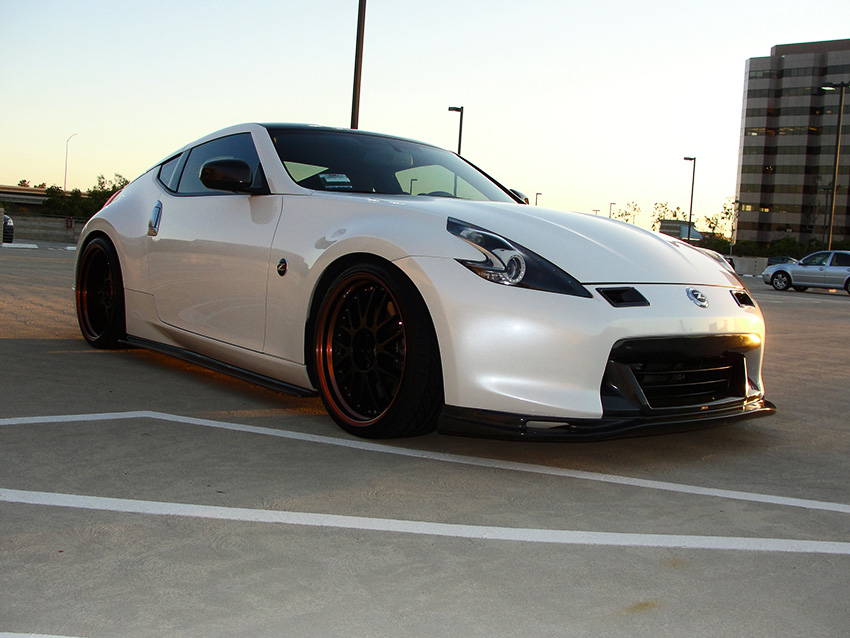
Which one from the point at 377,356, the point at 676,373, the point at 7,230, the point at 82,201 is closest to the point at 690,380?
the point at 676,373

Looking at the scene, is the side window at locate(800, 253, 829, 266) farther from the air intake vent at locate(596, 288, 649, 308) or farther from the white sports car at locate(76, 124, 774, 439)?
the air intake vent at locate(596, 288, 649, 308)

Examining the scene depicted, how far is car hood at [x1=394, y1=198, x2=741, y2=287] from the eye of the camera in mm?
3482

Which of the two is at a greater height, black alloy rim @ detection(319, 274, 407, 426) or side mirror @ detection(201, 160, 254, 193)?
side mirror @ detection(201, 160, 254, 193)

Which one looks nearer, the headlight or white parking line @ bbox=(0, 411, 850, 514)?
white parking line @ bbox=(0, 411, 850, 514)

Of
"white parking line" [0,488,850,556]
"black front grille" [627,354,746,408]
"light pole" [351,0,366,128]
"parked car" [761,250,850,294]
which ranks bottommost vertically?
"white parking line" [0,488,850,556]

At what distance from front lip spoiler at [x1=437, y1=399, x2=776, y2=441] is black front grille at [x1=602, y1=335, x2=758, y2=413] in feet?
0.19

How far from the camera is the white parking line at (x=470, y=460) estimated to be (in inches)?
121

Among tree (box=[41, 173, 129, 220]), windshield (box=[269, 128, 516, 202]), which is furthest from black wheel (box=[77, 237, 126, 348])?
tree (box=[41, 173, 129, 220])

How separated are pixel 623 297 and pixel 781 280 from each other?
24994mm

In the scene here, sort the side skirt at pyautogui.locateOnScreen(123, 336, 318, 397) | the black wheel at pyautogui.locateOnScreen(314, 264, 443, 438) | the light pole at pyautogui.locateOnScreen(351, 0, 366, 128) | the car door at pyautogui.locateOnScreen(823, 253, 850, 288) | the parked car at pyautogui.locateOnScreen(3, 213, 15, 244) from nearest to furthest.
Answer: the black wheel at pyautogui.locateOnScreen(314, 264, 443, 438) → the side skirt at pyautogui.locateOnScreen(123, 336, 318, 397) → the light pole at pyautogui.locateOnScreen(351, 0, 366, 128) → the car door at pyautogui.locateOnScreen(823, 253, 850, 288) → the parked car at pyautogui.locateOnScreen(3, 213, 15, 244)

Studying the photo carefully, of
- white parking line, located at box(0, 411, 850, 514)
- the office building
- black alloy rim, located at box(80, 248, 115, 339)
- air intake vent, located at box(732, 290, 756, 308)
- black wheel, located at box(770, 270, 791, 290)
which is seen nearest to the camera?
white parking line, located at box(0, 411, 850, 514)

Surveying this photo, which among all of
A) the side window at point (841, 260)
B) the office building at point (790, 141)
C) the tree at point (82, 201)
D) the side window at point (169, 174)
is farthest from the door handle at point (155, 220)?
the office building at point (790, 141)

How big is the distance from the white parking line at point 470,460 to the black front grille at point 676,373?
0.28m

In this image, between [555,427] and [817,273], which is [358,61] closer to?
[555,427]
